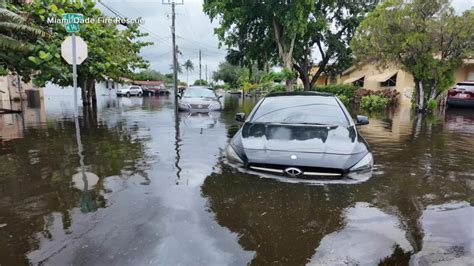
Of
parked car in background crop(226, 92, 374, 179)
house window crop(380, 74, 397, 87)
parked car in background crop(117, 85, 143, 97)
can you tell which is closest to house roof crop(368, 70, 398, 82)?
house window crop(380, 74, 397, 87)

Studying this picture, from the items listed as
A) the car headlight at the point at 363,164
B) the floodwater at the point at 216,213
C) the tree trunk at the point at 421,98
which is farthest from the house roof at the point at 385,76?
the car headlight at the point at 363,164

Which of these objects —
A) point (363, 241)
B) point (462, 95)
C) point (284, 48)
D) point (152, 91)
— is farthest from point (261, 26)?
point (152, 91)

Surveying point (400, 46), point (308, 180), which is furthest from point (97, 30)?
point (400, 46)

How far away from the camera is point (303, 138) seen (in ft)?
15.8

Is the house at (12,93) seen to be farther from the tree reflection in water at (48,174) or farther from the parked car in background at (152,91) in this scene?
the parked car in background at (152,91)

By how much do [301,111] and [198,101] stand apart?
441 inches

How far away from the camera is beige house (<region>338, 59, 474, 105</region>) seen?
24.2 meters

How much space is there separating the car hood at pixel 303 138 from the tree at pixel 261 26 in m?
18.9

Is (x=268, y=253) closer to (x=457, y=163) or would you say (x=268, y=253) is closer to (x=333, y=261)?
(x=333, y=261)

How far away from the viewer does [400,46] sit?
639 inches

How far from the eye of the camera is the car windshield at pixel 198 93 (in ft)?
55.7

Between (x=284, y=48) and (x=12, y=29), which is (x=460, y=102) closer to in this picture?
(x=284, y=48)

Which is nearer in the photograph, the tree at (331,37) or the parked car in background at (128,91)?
the tree at (331,37)

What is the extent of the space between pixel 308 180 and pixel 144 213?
2061 mm
